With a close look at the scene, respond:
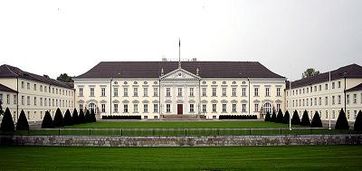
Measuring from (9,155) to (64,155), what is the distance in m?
2.84

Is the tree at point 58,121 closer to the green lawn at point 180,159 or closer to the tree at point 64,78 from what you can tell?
the green lawn at point 180,159

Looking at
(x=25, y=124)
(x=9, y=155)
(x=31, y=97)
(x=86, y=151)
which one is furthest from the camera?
(x=31, y=97)

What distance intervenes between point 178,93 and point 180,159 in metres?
50.8

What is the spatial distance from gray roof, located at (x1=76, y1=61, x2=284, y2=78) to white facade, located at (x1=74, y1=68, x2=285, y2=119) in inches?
30.8

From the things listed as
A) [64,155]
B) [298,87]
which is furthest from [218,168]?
[298,87]

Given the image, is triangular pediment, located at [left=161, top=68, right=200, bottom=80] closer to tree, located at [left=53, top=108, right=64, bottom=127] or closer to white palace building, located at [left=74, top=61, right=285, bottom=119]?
white palace building, located at [left=74, top=61, right=285, bottom=119]

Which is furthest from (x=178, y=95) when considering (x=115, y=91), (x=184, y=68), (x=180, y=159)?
(x=180, y=159)

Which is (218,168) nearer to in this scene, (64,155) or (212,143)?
(64,155)

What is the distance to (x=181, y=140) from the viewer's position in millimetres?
32469

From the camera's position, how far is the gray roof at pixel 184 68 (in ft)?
247

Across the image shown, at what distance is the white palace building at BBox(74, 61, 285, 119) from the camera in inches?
2945

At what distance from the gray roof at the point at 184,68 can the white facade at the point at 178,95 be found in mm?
783

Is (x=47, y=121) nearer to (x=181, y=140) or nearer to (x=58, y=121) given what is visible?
(x=58, y=121)

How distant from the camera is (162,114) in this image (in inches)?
2945
